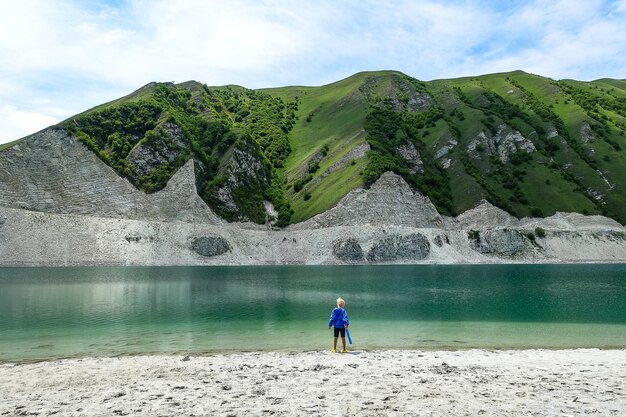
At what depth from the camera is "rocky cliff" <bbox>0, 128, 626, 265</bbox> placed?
10719 cm

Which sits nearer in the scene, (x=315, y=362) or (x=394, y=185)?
(x=315, y=362)

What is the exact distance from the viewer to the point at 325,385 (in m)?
17.4

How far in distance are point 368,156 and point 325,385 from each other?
12698cm

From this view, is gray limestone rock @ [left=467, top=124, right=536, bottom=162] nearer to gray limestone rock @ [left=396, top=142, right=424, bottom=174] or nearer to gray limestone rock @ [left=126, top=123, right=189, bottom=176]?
gray limestone rock @ [left=396, top=142, right=424, bottom=174]

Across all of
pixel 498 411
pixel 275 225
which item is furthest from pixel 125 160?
pixel 498 411

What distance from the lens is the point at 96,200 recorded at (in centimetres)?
11956

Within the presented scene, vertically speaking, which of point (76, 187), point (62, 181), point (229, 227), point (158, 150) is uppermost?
point (158, 150)

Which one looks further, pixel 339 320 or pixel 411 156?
pixel 411 156

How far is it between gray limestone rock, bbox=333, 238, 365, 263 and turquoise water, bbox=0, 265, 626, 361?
51877 millimetres

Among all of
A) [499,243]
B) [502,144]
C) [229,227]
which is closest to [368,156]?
[499,243]

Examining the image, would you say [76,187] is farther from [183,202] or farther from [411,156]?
[411,156]

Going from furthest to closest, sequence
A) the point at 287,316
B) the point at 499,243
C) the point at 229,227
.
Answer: the point at 499,243, the point at 229,227, the point at 287,316

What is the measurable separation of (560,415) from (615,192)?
529 ft

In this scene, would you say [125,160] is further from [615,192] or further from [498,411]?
[615,192]
